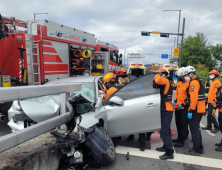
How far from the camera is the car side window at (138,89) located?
368cm

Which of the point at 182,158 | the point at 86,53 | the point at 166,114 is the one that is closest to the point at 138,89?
the point at 166,114

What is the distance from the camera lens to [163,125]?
3541 mm

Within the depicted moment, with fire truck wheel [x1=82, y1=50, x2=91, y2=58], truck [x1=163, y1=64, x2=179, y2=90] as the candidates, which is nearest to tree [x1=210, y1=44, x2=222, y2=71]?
truck [x1=163, y1=64, x2=179, y2=90]

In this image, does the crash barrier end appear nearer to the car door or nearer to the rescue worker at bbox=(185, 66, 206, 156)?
the car door

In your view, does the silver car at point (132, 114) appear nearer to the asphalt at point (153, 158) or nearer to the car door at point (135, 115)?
the car door at point (135, 115)

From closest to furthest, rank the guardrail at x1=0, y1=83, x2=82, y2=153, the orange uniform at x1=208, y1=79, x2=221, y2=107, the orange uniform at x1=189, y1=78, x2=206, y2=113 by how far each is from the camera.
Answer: the guardrail at x1=0, y1=83, x2=82, y2=153, the orange uniform at x1=189, y1=78, x2=206, y2=113, the orange uniform at x1=208, y1=79, x2=221, y2=107

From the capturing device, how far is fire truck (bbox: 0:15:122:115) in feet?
18.8

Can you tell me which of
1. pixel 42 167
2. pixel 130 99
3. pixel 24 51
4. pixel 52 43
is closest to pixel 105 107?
pixel 130 99

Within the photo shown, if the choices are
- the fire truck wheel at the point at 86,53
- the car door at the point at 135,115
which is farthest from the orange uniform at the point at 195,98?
the fire truck wheel at the point at 86,53

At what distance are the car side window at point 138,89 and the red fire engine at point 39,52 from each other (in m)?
3.57

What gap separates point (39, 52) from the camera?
607 centimetres

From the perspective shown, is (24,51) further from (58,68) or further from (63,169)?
(63,169)

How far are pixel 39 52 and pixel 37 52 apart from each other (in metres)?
0.07

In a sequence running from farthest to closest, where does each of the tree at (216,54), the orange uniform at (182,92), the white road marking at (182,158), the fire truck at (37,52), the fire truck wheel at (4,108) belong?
the tree at (216,54) < the fire truck at (37,52) < the fire truck wheel at (4,108) < the orange uniform at (182,92) < the white road marking at (182,158)
